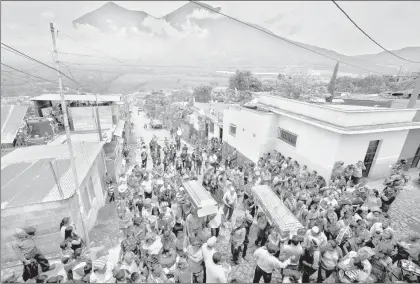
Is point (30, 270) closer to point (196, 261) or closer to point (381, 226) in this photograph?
point (196, 261)

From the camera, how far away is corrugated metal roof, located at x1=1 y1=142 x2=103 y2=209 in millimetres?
5893

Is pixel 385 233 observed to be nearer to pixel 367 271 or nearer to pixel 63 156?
pixel 367 271

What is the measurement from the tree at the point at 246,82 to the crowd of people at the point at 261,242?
25.2 metres

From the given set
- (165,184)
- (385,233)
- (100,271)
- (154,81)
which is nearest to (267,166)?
(165,184)

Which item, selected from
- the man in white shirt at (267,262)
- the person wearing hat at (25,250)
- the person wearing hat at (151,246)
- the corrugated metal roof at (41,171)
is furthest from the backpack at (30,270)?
the man in white shirt at (267,262)

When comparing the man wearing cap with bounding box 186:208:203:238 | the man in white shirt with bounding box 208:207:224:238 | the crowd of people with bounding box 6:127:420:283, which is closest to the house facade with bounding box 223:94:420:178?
the crowd of people with bounding box 6:127:420:283

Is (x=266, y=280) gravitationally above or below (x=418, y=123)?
below

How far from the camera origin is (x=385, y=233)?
5.02 m

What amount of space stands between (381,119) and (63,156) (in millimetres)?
13225

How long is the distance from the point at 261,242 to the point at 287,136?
22.4 feet

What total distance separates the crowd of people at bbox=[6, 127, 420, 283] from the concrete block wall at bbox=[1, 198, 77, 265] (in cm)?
59

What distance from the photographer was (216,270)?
4.26 m

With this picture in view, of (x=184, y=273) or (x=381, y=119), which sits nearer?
(x=184, y=273)

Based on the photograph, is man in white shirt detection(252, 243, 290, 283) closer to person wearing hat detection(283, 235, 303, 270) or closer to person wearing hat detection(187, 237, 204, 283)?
person wearing hat detection(283, 235, 303, 270)
